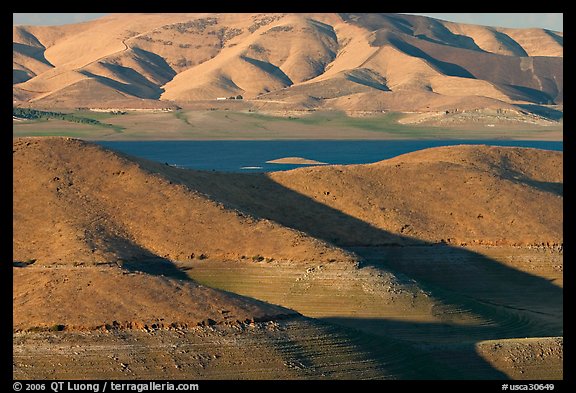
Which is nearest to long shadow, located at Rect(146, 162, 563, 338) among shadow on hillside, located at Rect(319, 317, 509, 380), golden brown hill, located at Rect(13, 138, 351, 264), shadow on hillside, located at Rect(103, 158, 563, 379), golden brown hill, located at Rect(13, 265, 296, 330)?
shadow on hillside, located at Rect(103, 158, 563, 379)

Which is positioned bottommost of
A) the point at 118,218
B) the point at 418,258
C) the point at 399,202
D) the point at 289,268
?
the point at 418,258

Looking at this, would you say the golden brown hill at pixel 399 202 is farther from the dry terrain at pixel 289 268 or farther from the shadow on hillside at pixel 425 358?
the shadow on hillside at pixel 425 358

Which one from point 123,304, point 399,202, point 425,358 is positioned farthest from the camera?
point 399,202

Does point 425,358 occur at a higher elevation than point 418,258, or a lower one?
higher

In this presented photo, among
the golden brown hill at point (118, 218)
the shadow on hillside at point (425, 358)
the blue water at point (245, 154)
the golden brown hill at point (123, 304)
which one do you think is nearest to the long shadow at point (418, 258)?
the golden brown hill at point (118, 218)

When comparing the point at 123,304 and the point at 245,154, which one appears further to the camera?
the point at 245,154

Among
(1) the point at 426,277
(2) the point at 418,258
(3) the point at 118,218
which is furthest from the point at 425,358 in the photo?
(3) the point at 118,218

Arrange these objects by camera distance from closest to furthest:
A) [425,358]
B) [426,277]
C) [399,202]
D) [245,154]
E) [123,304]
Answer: [123,304] → [425,358] → [426,277] → [399,202] → [245,154]

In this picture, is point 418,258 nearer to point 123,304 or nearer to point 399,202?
point 399,202
